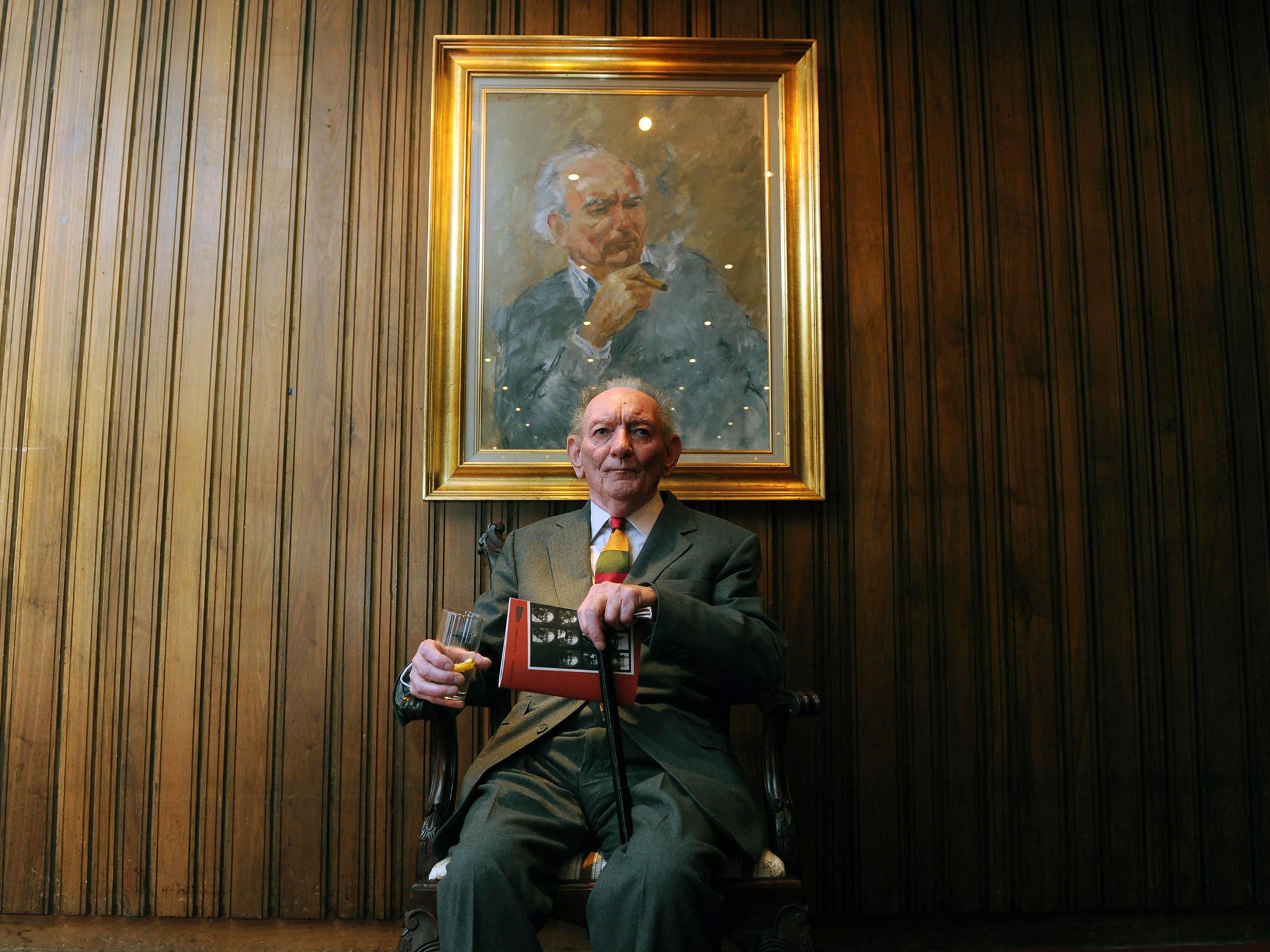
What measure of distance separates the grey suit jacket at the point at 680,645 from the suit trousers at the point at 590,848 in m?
0.05

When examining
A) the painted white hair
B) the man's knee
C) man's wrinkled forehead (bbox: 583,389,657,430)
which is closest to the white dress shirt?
man's wrinkled forehead (bbox: 583,389,657,430)

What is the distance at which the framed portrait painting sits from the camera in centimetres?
266

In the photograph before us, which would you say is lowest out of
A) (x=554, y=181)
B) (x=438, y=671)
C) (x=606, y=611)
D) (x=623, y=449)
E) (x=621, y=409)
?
(x=438, y=671)

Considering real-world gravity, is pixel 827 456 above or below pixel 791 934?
above

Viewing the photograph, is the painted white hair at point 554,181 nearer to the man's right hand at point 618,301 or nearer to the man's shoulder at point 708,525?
the man's right hand at point 618,301

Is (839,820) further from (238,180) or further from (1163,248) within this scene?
(238,180)

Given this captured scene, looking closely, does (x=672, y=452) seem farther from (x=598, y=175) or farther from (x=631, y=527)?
(x=598, y=175)

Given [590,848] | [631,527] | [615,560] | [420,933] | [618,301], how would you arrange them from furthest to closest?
[618,301] < [631,527] < [615,560] < [590,848] < [420,933]

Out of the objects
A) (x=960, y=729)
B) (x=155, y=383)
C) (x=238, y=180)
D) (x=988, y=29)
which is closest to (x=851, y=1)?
(x=988, y=29)

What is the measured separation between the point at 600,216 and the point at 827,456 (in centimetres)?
104

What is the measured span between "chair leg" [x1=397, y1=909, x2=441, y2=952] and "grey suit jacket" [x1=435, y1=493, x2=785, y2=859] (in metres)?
0.17

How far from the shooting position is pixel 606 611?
1759 millimetres

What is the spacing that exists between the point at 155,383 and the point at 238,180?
697 millimetres

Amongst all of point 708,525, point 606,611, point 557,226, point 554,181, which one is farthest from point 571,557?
point 554,181
